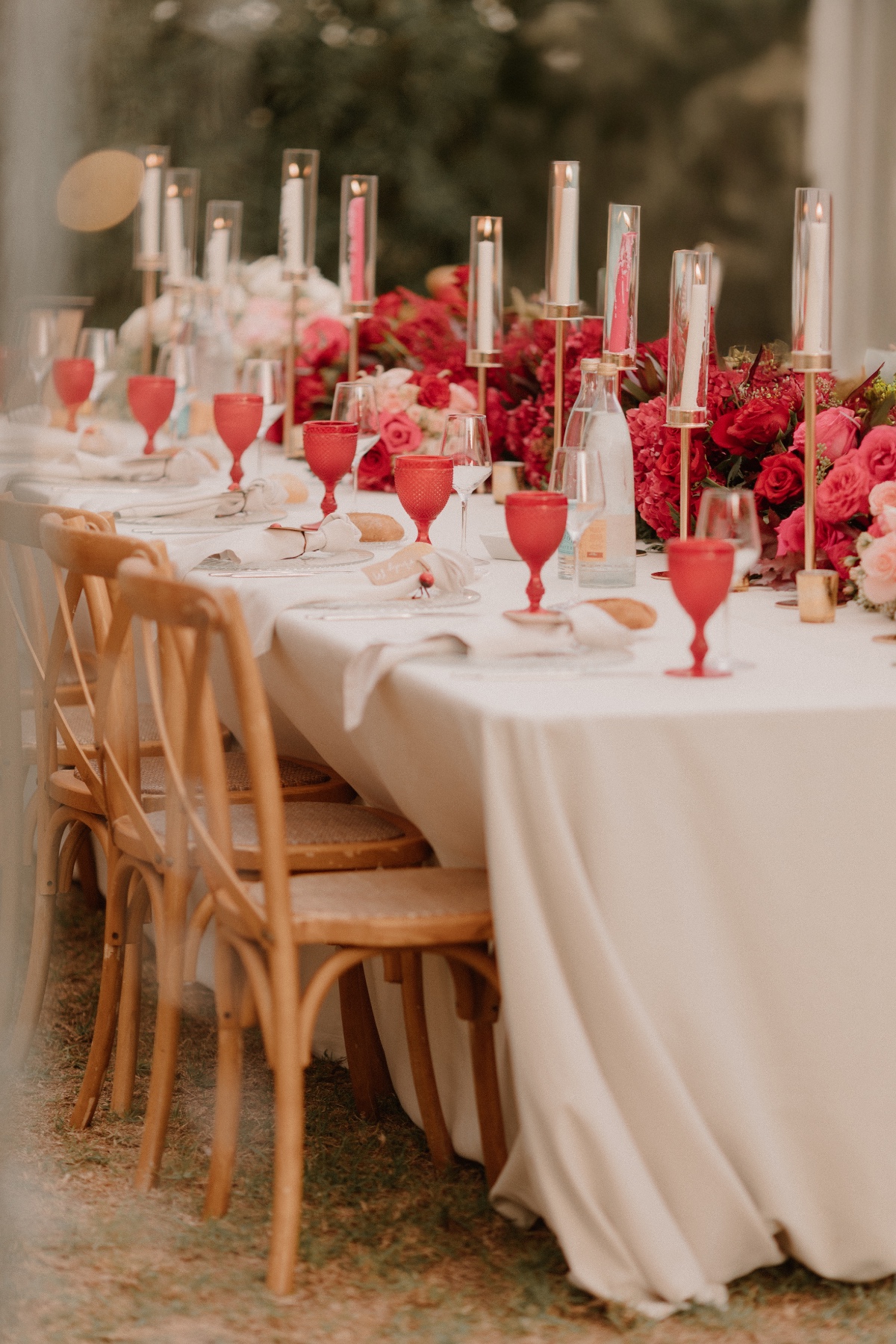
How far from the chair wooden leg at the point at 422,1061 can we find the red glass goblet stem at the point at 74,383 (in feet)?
6.55

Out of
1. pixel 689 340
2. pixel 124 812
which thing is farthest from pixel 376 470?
pixel 124 812

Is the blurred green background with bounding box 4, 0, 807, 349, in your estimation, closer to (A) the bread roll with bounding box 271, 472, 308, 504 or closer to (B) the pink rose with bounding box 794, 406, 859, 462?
(A) the bread roll with bounding box 271, 472, 308, 504

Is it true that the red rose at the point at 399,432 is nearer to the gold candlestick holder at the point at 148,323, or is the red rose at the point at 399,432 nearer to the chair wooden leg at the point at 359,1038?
the gold candlestick holder at the point at 148,323

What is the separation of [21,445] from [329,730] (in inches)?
57.9

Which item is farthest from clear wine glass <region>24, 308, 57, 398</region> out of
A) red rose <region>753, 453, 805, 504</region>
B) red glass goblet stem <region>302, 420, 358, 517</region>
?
red glass goblet stem <region>302, 420, 358, 517</region>

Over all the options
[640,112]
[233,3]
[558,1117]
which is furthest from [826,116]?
[558,1117]

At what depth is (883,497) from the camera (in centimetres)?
192

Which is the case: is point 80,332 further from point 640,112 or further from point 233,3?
point 640,112

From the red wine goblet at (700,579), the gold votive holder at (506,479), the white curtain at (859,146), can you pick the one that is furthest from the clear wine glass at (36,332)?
the white curtain at (859,146)

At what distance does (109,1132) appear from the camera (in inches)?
82.0

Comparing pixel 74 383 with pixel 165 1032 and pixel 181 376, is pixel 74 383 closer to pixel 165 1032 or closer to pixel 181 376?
pixel 181 376

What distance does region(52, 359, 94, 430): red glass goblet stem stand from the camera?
11.5 feet

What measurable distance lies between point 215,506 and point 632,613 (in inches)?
42.2

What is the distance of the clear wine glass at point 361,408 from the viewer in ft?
8.23
